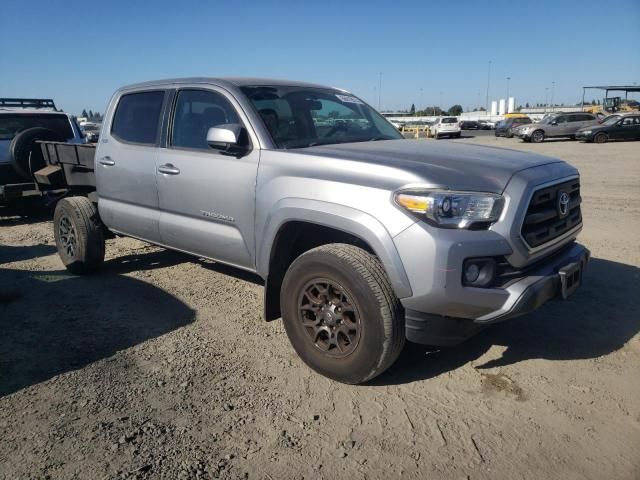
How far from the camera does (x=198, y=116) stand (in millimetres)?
4207

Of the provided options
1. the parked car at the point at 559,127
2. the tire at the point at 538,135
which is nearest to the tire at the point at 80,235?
the parked car at the point at 559,127

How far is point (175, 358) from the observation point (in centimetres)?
360

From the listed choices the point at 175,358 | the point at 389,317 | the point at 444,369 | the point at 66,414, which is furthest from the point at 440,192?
the point at 66,414

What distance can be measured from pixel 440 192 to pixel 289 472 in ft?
5.23

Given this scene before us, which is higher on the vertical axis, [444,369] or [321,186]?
[321,186]

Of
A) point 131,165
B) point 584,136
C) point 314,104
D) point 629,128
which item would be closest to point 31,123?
point 131,165

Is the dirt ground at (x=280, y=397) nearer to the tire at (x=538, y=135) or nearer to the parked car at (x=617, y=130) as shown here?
the parked car at (x=617, y=130)

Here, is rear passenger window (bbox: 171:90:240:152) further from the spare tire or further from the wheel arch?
the spare tire

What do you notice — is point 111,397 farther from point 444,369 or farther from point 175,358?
point 444,369

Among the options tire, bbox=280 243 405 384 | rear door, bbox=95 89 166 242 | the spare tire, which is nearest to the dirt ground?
tire, bbox=280 243 405 384

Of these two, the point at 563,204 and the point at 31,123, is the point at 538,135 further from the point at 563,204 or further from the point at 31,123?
the point at 563,204

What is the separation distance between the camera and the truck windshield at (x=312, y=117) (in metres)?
3.80

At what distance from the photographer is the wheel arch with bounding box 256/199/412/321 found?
2787mm

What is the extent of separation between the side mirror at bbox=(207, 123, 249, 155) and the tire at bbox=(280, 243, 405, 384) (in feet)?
3.18
